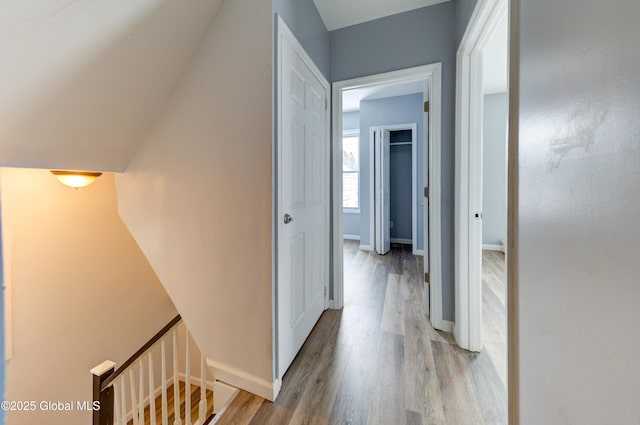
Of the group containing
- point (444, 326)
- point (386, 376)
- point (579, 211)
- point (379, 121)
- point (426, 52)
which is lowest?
point (386, 376)

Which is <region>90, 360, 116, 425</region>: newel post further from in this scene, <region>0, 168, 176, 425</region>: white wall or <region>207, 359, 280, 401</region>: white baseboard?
<region>0, 168, 176, 425</region>: white wall

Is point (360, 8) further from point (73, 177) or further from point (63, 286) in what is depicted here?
point (63, 286)

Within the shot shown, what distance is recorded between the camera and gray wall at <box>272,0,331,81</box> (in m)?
1.47

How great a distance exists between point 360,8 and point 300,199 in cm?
156

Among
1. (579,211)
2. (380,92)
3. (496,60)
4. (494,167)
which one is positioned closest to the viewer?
(579,211)

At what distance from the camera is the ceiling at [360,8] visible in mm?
1875

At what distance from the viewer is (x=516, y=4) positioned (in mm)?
864

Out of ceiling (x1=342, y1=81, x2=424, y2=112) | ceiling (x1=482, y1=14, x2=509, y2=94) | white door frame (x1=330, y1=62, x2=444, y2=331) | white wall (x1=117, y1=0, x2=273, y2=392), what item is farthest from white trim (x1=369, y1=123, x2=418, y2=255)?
white wall (x1=117, y1=0, x2=273, y2=392)

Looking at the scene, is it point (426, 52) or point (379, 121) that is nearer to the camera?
point (426, 52)

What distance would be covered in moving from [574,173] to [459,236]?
4.03ft

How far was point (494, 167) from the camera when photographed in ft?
14.0

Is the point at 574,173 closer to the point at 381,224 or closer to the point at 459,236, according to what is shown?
the point at 459,236

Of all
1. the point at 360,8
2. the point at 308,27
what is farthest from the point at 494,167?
the point at 308,27

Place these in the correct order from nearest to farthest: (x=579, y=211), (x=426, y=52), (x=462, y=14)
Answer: (x=579, y=211), (x=462, y=14), (x=426, y=52)
